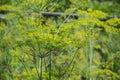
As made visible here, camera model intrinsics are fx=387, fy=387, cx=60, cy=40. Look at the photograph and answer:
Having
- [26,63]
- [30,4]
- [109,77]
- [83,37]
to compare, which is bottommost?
[109,77]

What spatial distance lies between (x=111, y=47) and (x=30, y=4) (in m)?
2.85

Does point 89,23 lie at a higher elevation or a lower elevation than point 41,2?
lower

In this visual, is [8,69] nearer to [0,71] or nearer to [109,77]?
[0,71]

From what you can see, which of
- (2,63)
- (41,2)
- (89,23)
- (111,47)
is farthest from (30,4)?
(111,47)

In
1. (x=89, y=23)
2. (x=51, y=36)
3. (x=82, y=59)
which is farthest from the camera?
(x=82, y=59)

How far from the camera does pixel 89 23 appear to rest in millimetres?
6516

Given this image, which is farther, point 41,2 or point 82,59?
point 82,59

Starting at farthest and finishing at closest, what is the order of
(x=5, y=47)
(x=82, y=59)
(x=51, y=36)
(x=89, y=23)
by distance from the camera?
(x=82, y=59), (x=5, y=47), (x=89, y=23), (x=51, y=36)

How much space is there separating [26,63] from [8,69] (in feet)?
3.65

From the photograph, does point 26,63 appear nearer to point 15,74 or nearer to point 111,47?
point 15,74

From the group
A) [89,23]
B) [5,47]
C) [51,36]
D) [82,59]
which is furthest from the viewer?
[82,59]

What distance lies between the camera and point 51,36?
572 centimetres

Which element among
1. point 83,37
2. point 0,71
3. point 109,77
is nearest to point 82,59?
point 109,77

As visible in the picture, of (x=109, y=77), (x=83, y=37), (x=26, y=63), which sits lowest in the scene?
(x=109, y=77)
